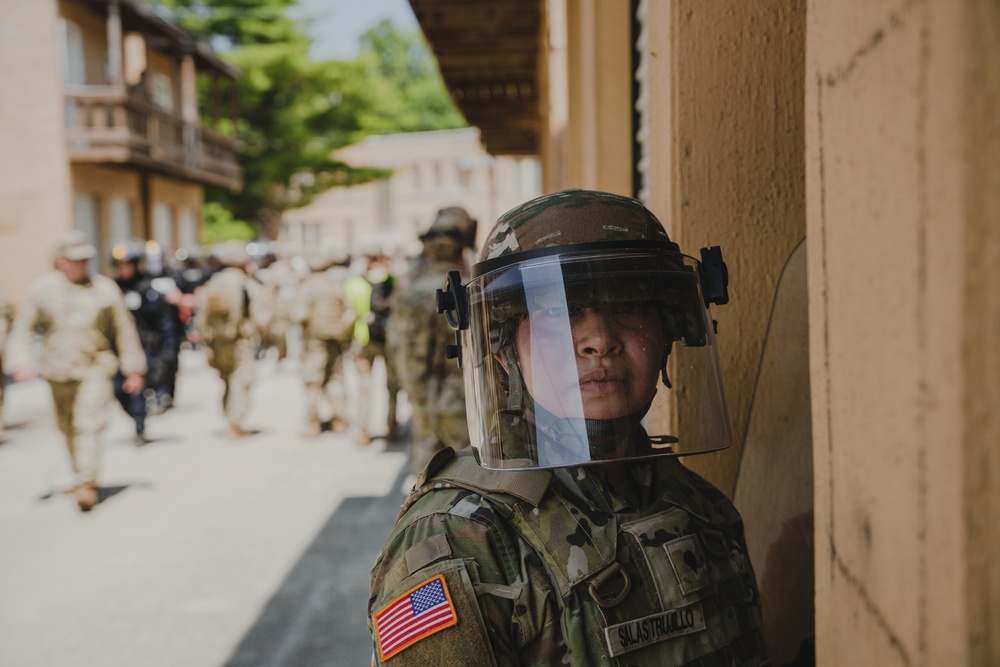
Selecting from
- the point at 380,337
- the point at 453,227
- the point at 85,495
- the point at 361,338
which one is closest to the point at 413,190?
the point at 361,338

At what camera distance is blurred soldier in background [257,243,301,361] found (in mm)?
13266

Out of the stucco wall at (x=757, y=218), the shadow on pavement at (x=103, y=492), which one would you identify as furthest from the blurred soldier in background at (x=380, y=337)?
the stucco wall at (x=757, y=218)

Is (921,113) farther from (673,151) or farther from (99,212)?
(99,212)

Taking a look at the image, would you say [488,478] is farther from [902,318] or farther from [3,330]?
[3,330]

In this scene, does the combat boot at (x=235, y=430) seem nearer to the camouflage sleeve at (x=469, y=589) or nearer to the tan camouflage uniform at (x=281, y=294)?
the tan camouflage uniform at (x=281, y=294)

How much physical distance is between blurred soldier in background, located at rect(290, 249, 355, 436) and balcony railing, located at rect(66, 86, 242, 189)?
11.5m

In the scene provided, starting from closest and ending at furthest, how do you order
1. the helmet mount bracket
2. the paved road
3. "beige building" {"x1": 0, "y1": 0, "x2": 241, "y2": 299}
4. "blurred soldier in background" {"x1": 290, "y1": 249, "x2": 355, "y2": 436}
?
the helmet mount bracket < the paved road < "blurred soldier in background" {"x1": 290, "y1": 249, "x2": 355, "y2": 436} < "beige building" {"x1": 0, "y1": 0, "x2": 241, "y2": 299}

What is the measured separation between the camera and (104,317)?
6.57m

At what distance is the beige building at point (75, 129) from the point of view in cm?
1788

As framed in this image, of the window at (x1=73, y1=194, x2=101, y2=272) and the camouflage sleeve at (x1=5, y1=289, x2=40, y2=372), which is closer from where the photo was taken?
the camouflage sleeve at (x1=5, y1=289, x2=40, y2=372)

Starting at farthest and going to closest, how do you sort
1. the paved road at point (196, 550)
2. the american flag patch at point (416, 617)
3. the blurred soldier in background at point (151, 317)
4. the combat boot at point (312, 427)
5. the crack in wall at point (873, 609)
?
→ the blurred soldier in background at point (151, 317) < the combat boot at point (312, 427) < the paved road at point (196, 550) < the american flag patch at point (416, 617) < the crack in wall at point (873, 609)

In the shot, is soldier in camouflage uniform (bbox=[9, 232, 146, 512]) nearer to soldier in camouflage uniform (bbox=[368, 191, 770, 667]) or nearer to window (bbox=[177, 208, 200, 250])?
soldier in camouflage uniform (bbox=[368, 191, 770, 667])

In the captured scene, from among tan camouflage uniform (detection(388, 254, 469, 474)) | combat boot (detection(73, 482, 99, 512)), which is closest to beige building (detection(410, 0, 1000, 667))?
tan camouflage uniform (detection(388, 254, 469, 474))

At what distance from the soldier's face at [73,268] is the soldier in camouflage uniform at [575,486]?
5817 millimetres
